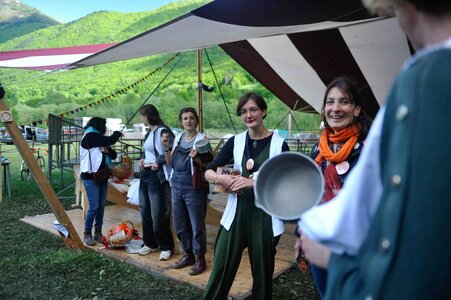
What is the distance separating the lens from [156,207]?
370 centimetres

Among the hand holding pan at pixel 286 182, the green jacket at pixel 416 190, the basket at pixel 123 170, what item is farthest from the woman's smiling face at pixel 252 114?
the basket at pixel 123 170

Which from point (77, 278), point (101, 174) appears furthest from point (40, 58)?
point (77, 278)

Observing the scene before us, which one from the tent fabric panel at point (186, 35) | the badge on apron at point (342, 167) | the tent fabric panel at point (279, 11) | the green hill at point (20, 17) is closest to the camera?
the badge on apron at point (342, 167)

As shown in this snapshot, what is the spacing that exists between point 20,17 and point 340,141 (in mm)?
118615

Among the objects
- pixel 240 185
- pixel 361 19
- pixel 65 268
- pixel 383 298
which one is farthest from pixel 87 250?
pixel 383 298

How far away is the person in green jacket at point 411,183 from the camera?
55 centimetres

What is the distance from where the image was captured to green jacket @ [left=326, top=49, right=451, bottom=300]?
552 mm

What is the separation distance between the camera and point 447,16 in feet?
1.95

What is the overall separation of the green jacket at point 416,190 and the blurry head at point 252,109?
1.83 metres

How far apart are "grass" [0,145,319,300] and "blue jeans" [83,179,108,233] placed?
0.35m

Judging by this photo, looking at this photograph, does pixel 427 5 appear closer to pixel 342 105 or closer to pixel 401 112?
pixel 401 112

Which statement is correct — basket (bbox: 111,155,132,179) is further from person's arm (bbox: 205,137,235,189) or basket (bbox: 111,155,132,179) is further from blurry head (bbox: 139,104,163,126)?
person's arm (bbox: 205,137,235,189)

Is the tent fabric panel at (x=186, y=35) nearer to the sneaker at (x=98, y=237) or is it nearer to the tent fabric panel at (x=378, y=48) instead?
the tent fabric panel at (x=378, y=48)

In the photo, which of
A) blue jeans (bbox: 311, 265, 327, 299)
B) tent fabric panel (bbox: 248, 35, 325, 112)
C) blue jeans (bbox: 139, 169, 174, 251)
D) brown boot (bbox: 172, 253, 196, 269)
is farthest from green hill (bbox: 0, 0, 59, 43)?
blue jeans (bbox: 311, 265, 327, 299)
